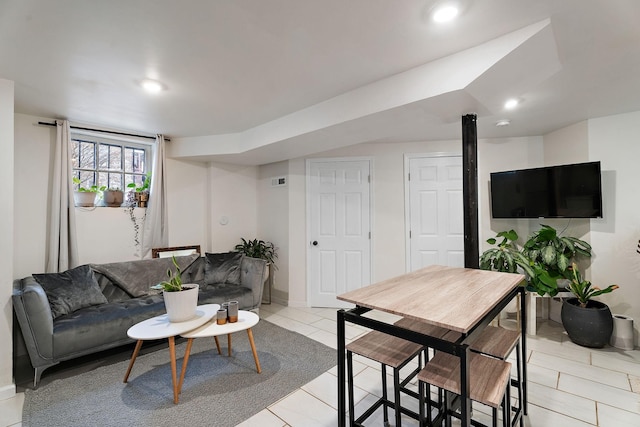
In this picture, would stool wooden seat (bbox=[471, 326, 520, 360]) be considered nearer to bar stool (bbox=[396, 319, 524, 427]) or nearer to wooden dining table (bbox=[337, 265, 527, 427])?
bar stool (bbox=[396, 319, 524, 427])

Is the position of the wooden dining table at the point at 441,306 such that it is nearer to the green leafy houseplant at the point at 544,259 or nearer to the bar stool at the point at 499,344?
the bar stool at the point at 499,344

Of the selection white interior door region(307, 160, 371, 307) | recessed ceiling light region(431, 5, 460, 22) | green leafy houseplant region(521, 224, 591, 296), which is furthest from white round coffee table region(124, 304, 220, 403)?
green leafy houseplant region(521, 224, 591, 296)

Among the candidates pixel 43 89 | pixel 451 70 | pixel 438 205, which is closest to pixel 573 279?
pixel 438 205

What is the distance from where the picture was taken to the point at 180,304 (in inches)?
90.0

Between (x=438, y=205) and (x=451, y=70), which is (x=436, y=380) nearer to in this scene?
(x=451, y=70)

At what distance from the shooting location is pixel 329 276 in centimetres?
420

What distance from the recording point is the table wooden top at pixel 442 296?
4.24ft

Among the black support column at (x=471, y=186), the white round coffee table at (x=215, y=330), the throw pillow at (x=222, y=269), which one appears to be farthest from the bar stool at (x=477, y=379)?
the throw pillow at (x=222, y=269)

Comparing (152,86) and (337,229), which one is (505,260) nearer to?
(337,229)

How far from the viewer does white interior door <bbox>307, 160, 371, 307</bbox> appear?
13.5 ft

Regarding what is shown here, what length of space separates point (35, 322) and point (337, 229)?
3168 mm

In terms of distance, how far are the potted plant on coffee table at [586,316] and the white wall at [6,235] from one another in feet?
16.0

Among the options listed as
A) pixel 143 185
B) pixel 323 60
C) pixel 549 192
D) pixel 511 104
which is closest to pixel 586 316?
pixel 549 192

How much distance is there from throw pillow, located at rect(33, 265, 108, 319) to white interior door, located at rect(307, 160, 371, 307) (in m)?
2.48
